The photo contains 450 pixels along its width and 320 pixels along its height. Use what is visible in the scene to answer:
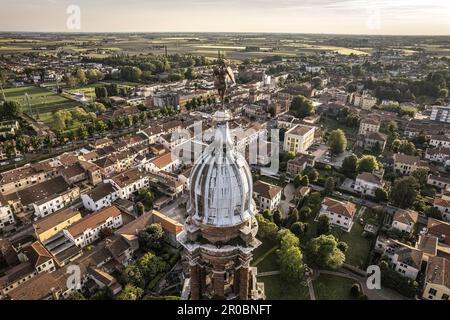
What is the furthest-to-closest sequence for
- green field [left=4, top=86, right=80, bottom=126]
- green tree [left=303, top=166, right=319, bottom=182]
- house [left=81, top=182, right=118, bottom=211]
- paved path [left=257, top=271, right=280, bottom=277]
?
green field [left=4, top=86, right=80, bottom=126], green tree [left=303, top=166, right=319, bottom=182], house [left=81, top=182, right=118, bottom=211], paved path [left=257, top=271, right=280, bottom=277]

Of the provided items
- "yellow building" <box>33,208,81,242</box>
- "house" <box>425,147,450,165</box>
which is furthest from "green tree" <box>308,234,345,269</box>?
"house" <box>425,147,450,165</box>

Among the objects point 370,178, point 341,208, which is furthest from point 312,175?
point 341,208

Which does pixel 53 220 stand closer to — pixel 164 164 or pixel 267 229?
pixel 164 164

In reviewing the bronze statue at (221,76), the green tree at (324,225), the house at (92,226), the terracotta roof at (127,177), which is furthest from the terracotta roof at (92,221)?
the bronze statue at (221,76)

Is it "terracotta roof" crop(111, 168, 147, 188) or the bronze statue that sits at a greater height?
the bronze statue

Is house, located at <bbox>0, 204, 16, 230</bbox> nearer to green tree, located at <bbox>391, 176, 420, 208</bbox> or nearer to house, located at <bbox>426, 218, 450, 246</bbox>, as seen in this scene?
green tree, located at <bbox>391, 176, 420, 208</bbox>

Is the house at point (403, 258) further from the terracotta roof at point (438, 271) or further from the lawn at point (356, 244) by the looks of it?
the lawn at point (356, 244)
